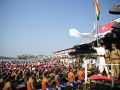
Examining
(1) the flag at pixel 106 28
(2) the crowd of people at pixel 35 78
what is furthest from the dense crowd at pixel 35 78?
(1) the flag at pixel 106 28

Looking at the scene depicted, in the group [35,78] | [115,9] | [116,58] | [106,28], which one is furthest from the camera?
[35,78]

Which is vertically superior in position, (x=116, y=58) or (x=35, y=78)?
(x=116, y=58)

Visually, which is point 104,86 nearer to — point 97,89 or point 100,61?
point 97,89

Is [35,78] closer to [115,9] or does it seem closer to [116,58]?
[116,58]

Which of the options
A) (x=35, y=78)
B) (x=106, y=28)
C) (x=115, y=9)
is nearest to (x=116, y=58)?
(x=115, y=9)

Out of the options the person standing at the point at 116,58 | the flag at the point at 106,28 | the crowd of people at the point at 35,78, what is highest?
the flag at the point at 106,28

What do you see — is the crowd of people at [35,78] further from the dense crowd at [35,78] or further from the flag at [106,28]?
the flag at [106,28]

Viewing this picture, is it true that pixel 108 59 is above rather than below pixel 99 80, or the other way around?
above

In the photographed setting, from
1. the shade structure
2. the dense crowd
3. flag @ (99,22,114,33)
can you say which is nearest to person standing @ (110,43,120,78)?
the shade structure

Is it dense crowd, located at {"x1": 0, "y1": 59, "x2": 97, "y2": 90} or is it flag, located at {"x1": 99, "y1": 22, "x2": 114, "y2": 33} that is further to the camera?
flag, located at {"x1": 99, "y1": 22, "x2": 114, "y2": 33}

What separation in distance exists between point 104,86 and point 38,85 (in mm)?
8779

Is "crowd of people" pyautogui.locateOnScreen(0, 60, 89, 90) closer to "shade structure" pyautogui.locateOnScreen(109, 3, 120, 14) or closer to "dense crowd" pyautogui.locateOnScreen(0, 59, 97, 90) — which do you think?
"dense crowd" pyautogui.locateOnScreen(0, 59, 97, 90)

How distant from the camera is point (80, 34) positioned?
37.1ft

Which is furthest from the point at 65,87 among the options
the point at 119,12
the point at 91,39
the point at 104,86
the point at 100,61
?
the point at 119,12
